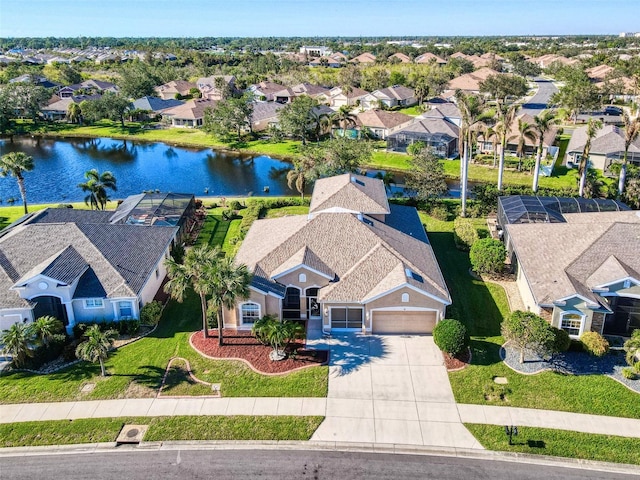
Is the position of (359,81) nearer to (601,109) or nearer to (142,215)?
(601,109)

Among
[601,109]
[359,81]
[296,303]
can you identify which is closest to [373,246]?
[296,303]

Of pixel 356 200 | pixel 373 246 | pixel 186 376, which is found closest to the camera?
pixel 186 376

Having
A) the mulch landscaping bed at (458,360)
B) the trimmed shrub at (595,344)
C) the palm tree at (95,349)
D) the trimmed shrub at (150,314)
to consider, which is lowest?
the mulch landscaping bed at (458,360)

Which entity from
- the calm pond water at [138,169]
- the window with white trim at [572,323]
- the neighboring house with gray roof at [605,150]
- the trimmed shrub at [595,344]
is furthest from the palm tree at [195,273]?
the neighboring house with gray roof at [605,150]

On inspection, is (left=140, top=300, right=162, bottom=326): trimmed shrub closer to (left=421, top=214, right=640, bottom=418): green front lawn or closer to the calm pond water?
(left=421, top=214, right=640, bottom=418): green front lawn

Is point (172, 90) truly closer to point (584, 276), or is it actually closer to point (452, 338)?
point (584, 276)

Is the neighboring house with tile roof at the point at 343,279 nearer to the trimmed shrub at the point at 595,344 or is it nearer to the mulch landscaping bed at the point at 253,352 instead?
the mulch landscaping bed at the point at 253,352
